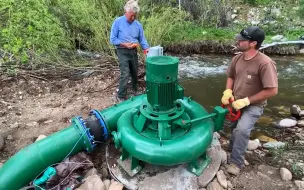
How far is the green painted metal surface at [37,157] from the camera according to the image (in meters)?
3.04

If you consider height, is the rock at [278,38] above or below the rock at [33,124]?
above

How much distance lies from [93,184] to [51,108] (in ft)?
6.93

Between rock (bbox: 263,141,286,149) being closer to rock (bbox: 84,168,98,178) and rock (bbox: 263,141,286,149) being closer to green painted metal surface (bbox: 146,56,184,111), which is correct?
green painted metal surface (bbox: 146,56,184,111)

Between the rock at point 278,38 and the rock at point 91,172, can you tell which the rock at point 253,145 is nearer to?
the rock at point 91,172

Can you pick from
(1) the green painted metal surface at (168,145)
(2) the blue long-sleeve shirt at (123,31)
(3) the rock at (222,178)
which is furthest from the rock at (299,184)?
(2) the blue long-sleeve shirt at (123,31)

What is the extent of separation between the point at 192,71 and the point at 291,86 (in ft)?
7.17

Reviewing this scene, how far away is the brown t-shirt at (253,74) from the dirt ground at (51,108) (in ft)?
2.92

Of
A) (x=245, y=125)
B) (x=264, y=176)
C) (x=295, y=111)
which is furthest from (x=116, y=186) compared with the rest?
(x=295, y=111)

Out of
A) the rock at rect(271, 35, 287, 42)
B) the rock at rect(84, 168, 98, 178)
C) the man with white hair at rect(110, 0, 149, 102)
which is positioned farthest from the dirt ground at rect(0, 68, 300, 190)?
the rock at rect(271, 35, 287, 42)

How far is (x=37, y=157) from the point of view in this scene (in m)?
3.11

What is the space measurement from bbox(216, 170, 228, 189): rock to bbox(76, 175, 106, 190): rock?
1.23 meters

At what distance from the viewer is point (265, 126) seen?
4957mm

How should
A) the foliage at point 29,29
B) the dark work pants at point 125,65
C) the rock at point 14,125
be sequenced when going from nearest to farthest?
the rock at point 14,125
the dark work pants at point 125,65
the foliage at point 29,29

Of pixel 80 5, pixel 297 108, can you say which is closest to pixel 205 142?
pixel 297 108
